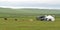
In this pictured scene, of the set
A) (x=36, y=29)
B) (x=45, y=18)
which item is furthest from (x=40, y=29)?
(x=45, y=18)

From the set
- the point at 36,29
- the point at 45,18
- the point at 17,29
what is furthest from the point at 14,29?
the point at 45,18

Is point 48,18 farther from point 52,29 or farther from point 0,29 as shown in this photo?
point 0,29

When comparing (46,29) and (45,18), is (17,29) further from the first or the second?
(45,18)

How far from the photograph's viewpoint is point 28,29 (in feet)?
49.9

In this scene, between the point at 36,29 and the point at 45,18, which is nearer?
the point at 36,29

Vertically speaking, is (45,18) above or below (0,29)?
below

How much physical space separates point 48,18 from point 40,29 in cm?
854

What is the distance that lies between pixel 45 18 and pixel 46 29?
8.10 meters

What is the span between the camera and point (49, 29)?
15492mm

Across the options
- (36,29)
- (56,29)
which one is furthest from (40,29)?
(56,29)

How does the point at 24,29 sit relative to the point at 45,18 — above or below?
above

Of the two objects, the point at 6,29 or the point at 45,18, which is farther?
the point at 45,18

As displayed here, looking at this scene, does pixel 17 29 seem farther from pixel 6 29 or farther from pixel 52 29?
pixel 52 29

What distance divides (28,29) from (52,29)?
188cm
